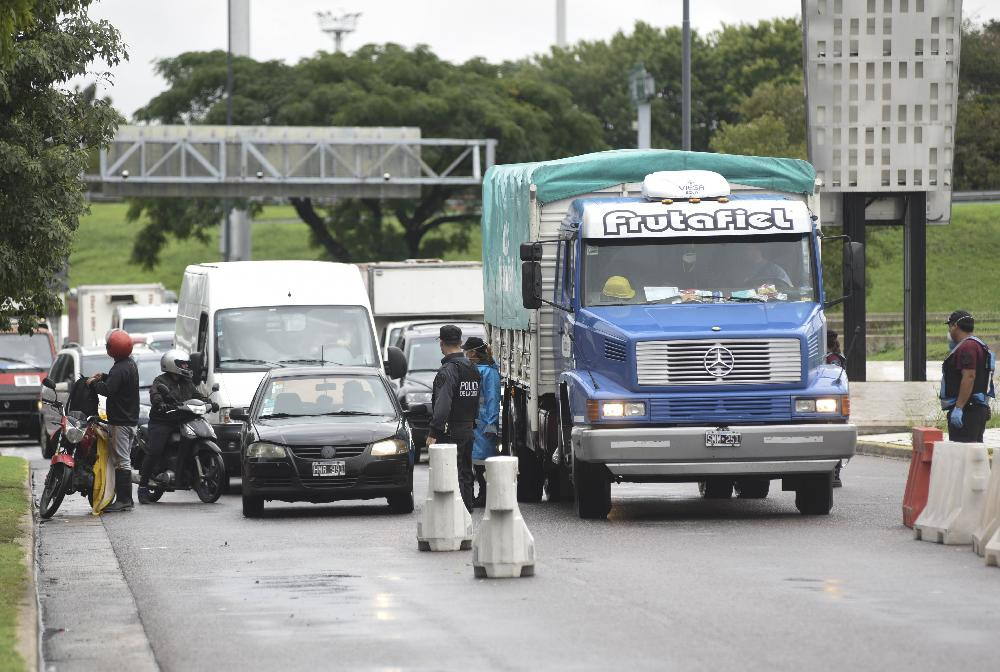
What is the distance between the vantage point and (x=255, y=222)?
377 ft

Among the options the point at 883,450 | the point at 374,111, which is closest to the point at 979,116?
the point at 374,111

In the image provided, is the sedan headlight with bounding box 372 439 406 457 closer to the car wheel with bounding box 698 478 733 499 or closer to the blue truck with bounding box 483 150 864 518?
the blue truck with bounding box 483 150 864 518

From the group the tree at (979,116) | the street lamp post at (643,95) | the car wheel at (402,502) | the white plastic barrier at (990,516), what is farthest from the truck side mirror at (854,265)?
the tree at (979,116)

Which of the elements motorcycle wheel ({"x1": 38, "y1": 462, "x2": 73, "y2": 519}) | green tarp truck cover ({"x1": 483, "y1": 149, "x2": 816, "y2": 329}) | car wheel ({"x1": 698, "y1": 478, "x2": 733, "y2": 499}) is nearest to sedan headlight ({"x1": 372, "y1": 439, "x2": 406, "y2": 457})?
green tarp truck cover ({"x1": 483, "y1": 149, "x2": 816, "y2": 329})

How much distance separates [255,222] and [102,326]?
6129 centimetres

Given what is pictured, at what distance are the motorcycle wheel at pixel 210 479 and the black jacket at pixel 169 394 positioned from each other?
23.2 inches

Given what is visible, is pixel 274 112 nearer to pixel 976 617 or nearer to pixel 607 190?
pixel 607 190

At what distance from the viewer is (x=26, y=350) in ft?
125

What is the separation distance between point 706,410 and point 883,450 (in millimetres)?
10963

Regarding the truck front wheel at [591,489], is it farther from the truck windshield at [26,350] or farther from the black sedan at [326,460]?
the truck windshield at [26,350]

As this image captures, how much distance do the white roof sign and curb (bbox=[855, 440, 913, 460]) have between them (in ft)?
30.2

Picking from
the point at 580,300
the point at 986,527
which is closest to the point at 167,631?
the point at 986,527

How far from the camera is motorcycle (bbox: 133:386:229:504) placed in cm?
2138

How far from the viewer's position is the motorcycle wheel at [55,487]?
19250mm
